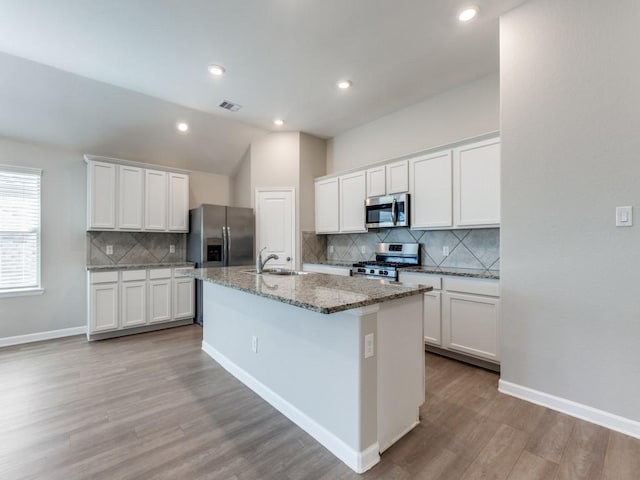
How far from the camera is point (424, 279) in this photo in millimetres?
3348

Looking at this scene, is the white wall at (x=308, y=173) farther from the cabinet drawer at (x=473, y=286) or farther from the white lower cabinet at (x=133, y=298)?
the cabinet drawer at (x=473, y=286)

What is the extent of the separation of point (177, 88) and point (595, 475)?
4823 millimetres

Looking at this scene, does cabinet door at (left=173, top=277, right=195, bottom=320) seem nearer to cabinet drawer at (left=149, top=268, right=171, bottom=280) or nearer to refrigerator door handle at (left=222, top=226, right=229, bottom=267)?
cabinet drawer at (left=149, top=268, right=171, bottom=280)

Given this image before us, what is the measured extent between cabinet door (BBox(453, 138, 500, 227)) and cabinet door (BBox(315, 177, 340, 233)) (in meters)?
1.93

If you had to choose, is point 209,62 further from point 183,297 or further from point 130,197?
point 183,297

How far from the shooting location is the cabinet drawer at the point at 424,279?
10.5ft

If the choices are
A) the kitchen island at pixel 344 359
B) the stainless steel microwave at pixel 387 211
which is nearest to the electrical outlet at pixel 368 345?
the kitchen island at pixel 344 359

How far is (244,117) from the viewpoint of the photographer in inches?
176

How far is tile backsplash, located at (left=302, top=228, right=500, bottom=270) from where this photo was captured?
336cm

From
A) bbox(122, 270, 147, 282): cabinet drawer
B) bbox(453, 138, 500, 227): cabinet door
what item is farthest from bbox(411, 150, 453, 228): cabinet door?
bbox(122, 270, 147, 282): cabinet drawer

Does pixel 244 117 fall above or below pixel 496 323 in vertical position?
above

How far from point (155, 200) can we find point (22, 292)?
74.9 inches

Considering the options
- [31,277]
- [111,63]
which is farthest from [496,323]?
[31,277]

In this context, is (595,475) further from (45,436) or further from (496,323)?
(45,436)
